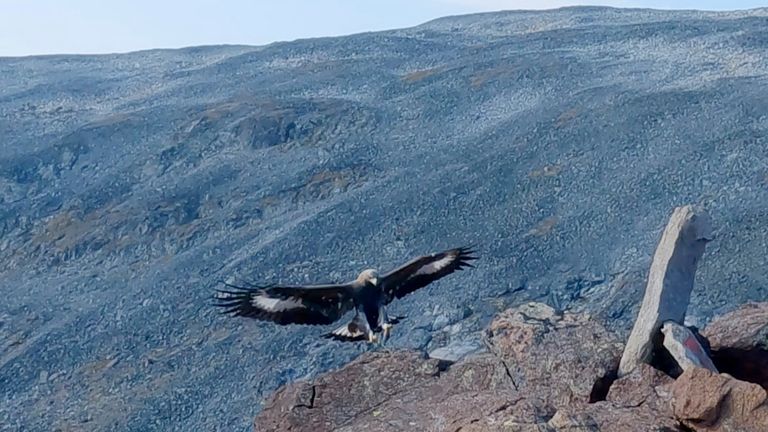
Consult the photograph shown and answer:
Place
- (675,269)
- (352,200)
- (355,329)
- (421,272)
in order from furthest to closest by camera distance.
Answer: (352,200), (355,329), (421,272), (675,269)

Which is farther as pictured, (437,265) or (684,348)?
(437,265)

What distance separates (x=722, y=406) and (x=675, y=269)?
2303 millimetres

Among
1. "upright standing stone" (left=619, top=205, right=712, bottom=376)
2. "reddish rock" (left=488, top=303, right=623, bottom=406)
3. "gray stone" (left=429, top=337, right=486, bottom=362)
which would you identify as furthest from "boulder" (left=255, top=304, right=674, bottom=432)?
"gray stone" (left=429, top=337, right=486, bottom=362)

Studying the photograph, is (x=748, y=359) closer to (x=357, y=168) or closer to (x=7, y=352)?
(x=7, y=352)

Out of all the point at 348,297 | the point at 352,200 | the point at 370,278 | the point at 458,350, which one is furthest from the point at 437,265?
the point at 352,200

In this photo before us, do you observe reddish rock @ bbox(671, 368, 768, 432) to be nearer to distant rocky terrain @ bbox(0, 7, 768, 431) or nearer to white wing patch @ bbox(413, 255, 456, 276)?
distant rocky terrain @ bbox(0, 7, 768, 431)

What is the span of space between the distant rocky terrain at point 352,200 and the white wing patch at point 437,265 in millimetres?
951

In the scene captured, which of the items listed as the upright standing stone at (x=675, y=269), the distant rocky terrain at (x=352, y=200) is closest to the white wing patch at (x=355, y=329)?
the distant rocky terrain at (x=352, y=200)

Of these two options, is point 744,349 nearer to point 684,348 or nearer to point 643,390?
point 684,348

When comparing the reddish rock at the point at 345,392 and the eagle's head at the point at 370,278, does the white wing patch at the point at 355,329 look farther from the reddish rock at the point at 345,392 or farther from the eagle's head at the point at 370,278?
the reddish rock at the point at 345,392

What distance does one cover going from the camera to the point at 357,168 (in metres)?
22.5

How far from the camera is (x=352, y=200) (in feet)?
66.7

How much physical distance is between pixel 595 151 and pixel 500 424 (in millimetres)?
14680

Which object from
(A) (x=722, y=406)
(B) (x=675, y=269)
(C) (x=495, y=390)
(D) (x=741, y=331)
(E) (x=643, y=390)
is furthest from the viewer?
(B) (x=675, y=269)
